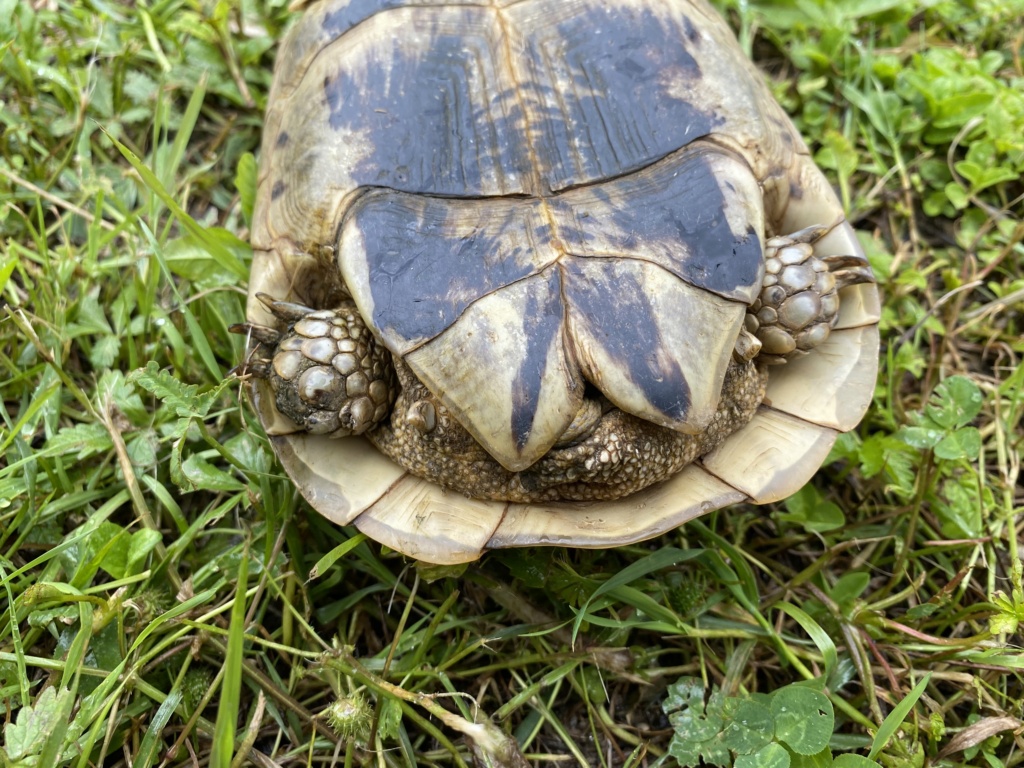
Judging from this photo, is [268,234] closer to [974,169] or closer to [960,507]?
[960,507]

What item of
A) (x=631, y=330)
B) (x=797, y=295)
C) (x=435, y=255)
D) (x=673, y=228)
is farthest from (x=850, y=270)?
(x=435, y=255)

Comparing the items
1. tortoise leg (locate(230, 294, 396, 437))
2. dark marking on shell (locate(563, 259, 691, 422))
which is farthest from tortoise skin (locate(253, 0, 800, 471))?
tortoise leg (locate(230, 294, 396, 437))

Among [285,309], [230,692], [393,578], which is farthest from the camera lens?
[393,578]

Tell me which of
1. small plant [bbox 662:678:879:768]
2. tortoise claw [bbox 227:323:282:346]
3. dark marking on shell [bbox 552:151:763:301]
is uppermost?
dark marking on shell [bbox 552:151:763:301]

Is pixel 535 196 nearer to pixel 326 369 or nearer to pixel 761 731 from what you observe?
pixel 326 369

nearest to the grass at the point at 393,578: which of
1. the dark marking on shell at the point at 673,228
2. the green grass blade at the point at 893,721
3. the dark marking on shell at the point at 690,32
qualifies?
the green grass blade at the point at 893,721

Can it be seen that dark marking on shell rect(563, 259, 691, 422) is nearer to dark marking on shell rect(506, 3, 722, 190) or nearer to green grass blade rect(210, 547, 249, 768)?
dark marking on shell rect(506, 3, 722, 190)
